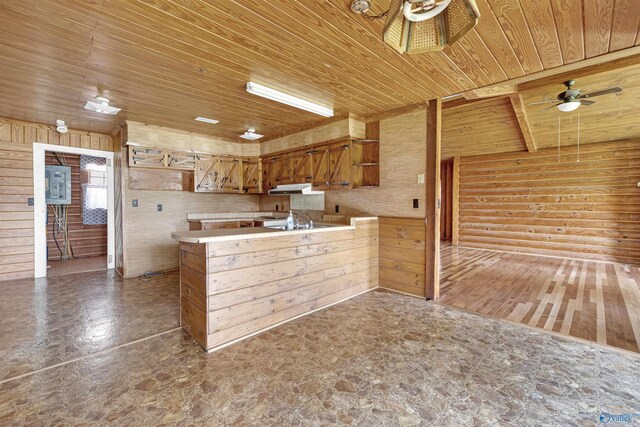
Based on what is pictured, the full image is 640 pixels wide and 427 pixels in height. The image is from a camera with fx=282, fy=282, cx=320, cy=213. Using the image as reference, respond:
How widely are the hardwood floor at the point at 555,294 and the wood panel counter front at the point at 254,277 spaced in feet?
5.23

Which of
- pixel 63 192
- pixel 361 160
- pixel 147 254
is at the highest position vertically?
pixel 361 160

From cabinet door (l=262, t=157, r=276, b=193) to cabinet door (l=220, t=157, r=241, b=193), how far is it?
0.50 m

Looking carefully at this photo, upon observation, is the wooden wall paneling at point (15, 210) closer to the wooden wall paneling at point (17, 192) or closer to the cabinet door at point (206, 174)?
the wooden wall paneling at point (17, 192)

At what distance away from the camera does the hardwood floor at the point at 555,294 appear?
2877mm

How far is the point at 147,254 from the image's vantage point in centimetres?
491

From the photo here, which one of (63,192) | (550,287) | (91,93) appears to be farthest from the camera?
(63,192)

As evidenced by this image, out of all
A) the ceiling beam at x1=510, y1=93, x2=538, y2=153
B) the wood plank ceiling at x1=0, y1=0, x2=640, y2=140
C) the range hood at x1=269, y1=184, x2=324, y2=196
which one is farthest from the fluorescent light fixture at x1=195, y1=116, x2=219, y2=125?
the ceiling beam at x1=510, y1=93, x2=538, y2=153

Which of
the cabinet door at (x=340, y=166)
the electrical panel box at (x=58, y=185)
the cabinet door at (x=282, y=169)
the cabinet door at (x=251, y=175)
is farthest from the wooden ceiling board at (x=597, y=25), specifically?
the electrical panel box at (x=58, y=185)

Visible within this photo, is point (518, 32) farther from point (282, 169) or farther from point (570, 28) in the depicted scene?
point (282, 169)

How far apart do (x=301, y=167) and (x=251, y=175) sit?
146 cm

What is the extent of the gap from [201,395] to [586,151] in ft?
27.9

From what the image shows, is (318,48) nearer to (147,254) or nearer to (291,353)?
(291,353)

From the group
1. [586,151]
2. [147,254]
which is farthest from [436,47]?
[586,151]

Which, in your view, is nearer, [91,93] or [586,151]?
[91,93]
